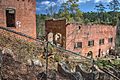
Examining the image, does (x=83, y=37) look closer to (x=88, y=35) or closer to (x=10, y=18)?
(x=88, y=35)

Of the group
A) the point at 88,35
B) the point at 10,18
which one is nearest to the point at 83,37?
the point at 88,35

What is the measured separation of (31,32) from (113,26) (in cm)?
1697

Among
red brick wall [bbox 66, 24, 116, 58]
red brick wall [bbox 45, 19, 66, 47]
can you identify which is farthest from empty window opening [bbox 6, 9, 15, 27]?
red brick wall [bbox 66, 24, 116, 58]

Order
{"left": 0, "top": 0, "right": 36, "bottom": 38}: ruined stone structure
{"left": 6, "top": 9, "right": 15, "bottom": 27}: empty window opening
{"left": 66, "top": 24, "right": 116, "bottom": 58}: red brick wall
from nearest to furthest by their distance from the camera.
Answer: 1. {"left": 0, "top": 0, "right": 36, "bottom": 38}: ruined stone structure
2. {"left": 6, "top": 9, "right": 15, "bottom": 27}: empty window opening
3. {"left": 66, "top": 24, "right": 116, "bottom": 58}: red brick wall

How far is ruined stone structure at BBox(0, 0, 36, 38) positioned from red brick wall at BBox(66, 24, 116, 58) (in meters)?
5.23

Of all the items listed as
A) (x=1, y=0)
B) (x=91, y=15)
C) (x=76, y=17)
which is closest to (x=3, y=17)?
(x=1, y=0)

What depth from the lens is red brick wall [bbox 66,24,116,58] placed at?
2208 cm

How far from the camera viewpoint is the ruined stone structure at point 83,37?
21.7 m

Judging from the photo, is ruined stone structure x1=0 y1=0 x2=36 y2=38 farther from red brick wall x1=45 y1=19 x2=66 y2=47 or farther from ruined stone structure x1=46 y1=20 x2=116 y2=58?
red brick wall x1=45 y1=19 x2=66 y2=47

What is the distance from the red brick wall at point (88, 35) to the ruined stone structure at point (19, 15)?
523 centimetres

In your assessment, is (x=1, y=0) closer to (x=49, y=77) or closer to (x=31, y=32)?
(x=31, y=32)

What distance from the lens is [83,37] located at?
947 inches

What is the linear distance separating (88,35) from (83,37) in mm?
1092

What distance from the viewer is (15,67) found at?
673 centimetres
